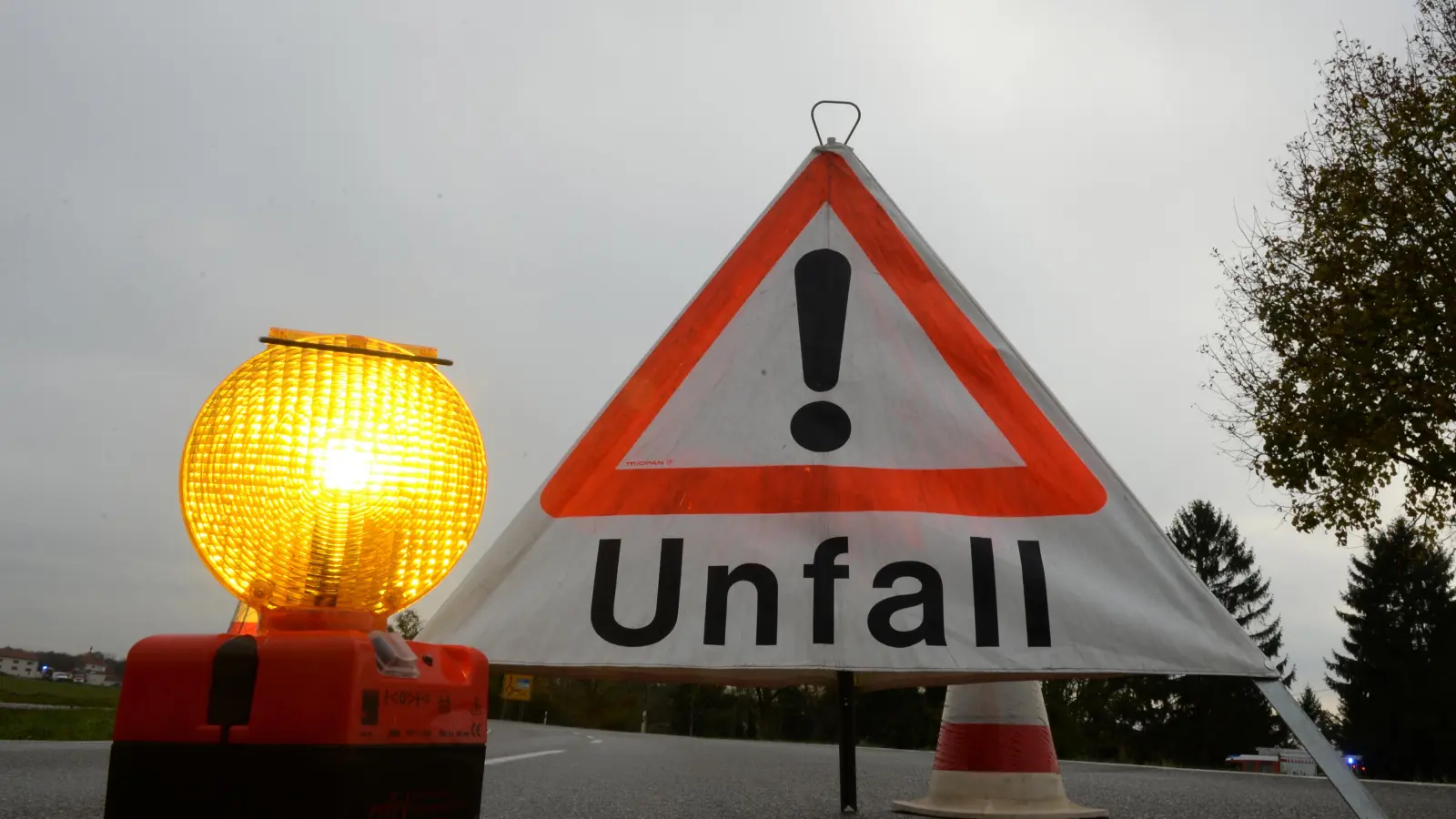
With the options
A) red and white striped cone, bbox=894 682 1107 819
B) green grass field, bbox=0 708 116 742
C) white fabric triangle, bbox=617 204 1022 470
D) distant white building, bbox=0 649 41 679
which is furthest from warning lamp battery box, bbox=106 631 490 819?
distant white building, bbox=0 649 41 679

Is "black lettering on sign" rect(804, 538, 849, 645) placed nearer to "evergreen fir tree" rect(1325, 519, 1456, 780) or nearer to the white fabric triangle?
the white fabric triangle

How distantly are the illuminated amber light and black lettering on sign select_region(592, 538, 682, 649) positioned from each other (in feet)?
2.08

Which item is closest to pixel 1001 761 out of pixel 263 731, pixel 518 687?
pixel 263 731

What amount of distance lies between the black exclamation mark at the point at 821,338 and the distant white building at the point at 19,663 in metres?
100

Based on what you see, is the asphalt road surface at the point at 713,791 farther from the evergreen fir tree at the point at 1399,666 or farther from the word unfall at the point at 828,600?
the evergreen fir tree at the point at 1399,666

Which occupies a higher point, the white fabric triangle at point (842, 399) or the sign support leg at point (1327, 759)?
the white fabric triangle at point (842, 399)

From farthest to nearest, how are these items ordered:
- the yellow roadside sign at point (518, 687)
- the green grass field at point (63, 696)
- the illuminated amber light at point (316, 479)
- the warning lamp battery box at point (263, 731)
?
the yellow roadside sign at point (518, 687) → the green grass field at point (63, 696) → the illuminated amber light at point (316, 479) → the warning lamp battery box at point (263, 731)

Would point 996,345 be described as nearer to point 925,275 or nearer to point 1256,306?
point 925,275

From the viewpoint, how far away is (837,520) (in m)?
2.44

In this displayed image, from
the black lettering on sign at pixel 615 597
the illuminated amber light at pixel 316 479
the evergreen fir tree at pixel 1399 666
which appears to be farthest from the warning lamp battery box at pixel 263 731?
the evergreen fir tree at pixel 1399 666

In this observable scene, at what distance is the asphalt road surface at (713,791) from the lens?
5148mm

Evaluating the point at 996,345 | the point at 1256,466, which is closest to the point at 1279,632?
the point at 1256,466

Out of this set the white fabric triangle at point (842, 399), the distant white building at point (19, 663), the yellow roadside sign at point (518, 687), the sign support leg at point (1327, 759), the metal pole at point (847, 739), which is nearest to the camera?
the sign support leg at point (1327, 759)

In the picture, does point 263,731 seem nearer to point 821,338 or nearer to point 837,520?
point 837,520
